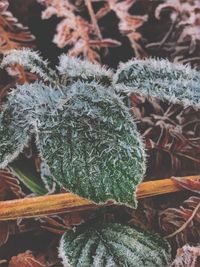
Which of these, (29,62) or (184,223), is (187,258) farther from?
(29,62)

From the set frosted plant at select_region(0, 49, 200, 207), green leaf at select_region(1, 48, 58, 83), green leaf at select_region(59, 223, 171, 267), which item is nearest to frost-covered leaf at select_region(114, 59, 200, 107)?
frosted plant at select_region(0, 49, 200, 207)

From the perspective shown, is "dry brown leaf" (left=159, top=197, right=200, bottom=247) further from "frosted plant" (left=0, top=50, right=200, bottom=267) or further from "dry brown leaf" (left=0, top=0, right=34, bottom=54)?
"dry brown leaf" (left=0, top=0, right=34, bottom=54)

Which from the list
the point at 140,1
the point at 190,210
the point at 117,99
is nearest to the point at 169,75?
the point at 117,99

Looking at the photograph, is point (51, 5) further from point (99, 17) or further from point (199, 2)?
point (199, 2)

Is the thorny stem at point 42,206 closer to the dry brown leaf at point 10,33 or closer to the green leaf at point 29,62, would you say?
the green leaf at point 29,62

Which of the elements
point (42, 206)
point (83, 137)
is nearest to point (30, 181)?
point (42, 206)

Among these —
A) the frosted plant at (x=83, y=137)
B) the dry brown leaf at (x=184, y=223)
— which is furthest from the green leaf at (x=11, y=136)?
the dry brown leaf at (x=184, y=223)
